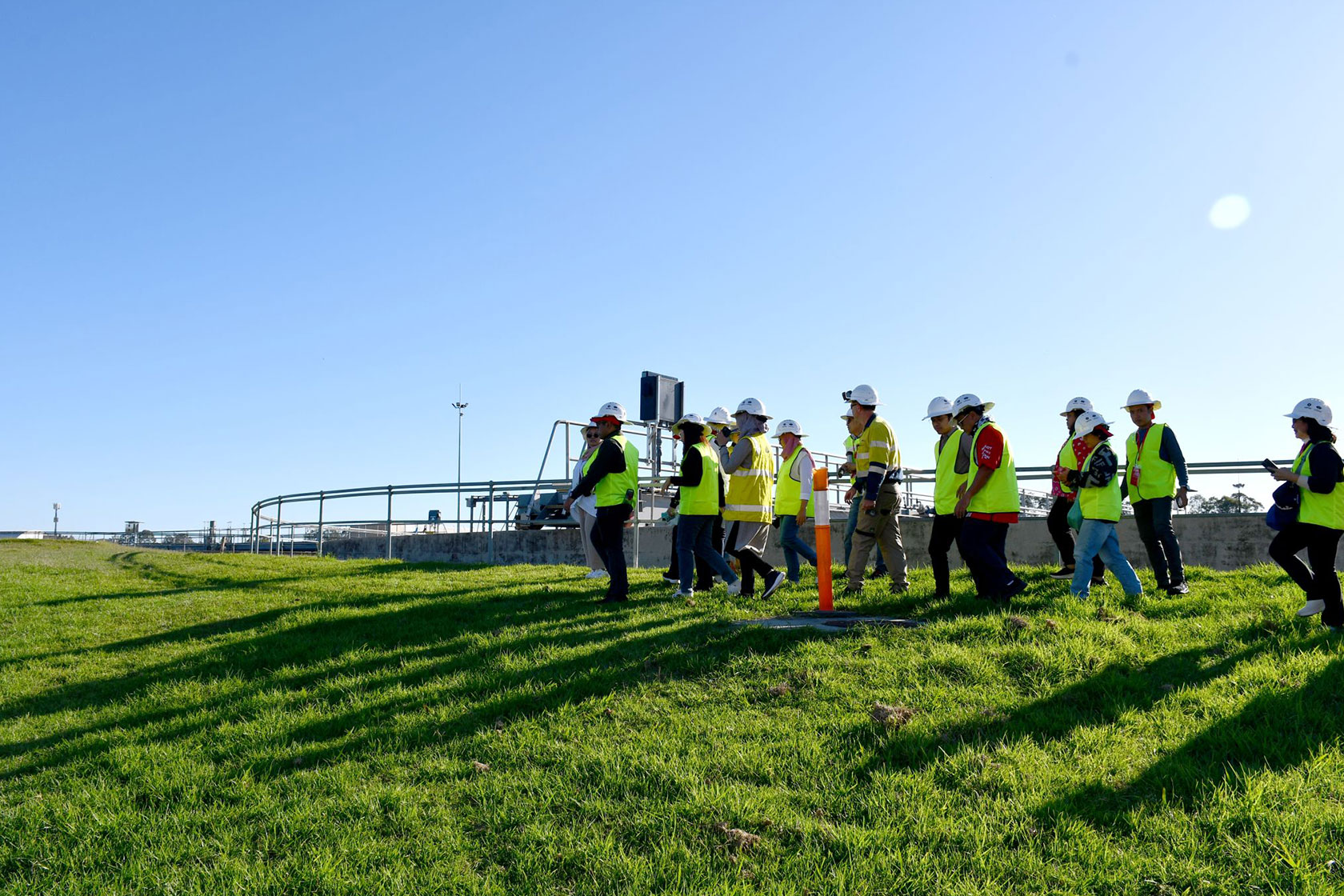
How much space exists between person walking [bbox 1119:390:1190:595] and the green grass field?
564 mm

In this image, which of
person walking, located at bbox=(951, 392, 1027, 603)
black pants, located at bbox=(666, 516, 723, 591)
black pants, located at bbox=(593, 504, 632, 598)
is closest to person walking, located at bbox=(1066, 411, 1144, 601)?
person walking, located at bbox=(951, 392, 1027, 603)

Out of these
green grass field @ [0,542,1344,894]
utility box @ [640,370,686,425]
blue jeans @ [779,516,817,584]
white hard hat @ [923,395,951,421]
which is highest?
utility box @ [640,370,686,425]

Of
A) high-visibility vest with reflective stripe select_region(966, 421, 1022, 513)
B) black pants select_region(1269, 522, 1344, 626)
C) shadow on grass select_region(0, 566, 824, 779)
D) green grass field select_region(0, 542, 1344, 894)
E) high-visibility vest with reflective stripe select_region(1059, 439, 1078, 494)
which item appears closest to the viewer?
green grass field select_region(0, 542, 1344, 894)

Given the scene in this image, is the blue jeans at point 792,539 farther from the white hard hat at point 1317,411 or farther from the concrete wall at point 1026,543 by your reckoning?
the white hard hat at point 1317,411

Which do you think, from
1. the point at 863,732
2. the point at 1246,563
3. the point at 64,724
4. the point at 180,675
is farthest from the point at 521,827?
the point at 1246,563

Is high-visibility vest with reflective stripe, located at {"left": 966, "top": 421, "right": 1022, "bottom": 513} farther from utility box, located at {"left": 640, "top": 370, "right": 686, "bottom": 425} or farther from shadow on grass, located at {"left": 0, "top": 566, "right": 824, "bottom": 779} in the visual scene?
utility box, located at {"left": 640, "top": 370, "right": 686, "bottom": 425}

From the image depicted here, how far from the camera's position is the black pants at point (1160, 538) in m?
8.36

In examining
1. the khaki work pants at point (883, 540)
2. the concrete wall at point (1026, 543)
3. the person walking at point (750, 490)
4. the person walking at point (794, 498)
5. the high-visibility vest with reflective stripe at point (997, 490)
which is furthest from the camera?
the concrete wall at point (1026, 543)

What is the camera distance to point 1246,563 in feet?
42.3

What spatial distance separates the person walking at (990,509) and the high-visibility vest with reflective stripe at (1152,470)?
164 centimetres

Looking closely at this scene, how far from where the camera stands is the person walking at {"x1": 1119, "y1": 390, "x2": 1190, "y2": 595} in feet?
27.7

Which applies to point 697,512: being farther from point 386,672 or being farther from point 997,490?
point 386,672

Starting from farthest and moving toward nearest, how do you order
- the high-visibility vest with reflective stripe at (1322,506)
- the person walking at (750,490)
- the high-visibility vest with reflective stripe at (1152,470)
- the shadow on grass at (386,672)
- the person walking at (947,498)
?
the person walking at (750,490), the high-visibility vest with reflective stripe at (1152,470), the person walking at (947,498), the high-visibility vest with reflective stripe at (1322,506), the shadow on grass at (386,672)

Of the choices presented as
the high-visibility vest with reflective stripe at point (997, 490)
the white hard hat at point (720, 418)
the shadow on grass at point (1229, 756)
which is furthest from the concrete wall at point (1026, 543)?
the shadow on grass at point (1229, 756)
